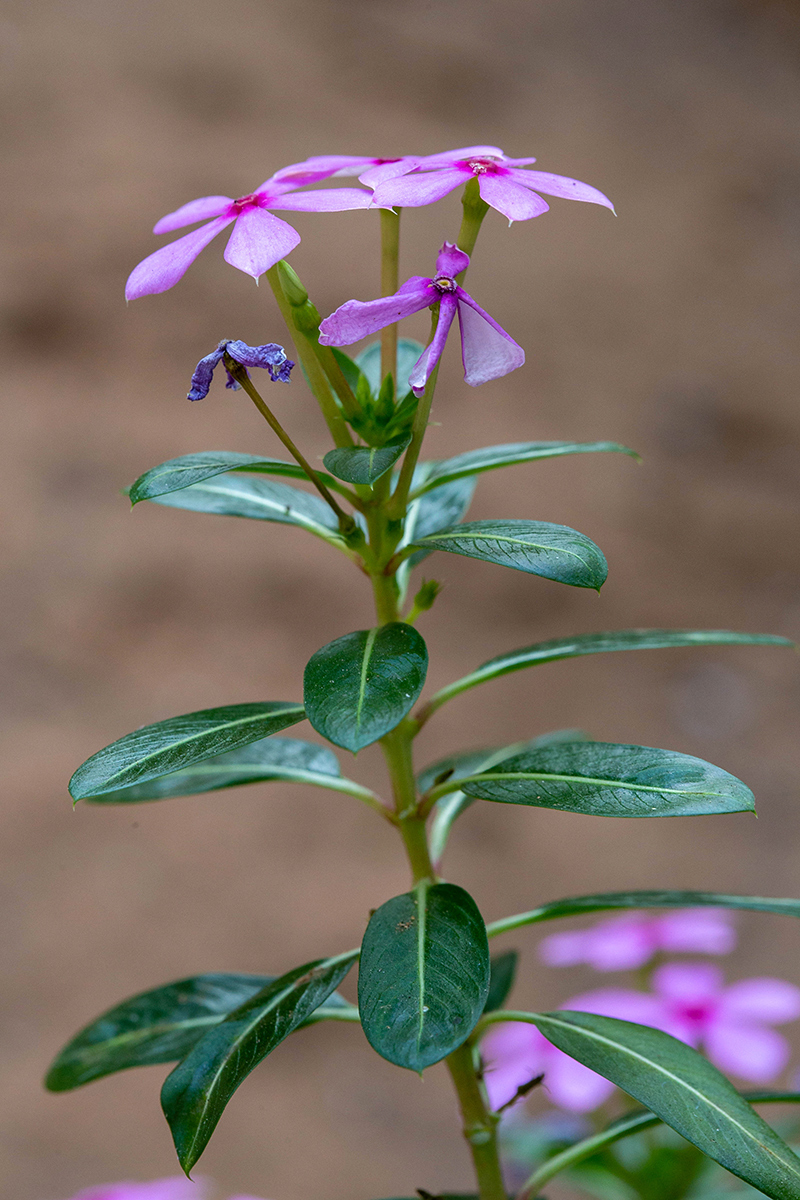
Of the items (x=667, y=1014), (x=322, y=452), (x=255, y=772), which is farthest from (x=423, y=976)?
(x=322, y=452)

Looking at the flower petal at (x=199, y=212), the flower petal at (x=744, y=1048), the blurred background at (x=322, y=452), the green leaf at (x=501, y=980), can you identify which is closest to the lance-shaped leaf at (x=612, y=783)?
the green leaf at (x=501, y=980)

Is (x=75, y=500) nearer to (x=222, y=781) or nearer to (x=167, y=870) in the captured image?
(x=167, y=870)

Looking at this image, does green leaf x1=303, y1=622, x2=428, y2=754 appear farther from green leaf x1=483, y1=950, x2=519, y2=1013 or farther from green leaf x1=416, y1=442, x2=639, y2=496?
green leaf x1=483, y1=950, x2=519, y2=1013

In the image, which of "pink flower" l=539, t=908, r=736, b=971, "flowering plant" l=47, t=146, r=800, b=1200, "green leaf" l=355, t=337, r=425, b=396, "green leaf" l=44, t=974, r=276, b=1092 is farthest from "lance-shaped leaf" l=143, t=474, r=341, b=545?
"pink flower" l=539, t=908, r=736, b=971

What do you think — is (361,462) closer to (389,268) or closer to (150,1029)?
(389,268)

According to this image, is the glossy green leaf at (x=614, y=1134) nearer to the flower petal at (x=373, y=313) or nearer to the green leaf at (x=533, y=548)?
the green leaf at (x=533, y=548)

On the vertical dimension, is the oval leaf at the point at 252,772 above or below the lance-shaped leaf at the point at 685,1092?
above
